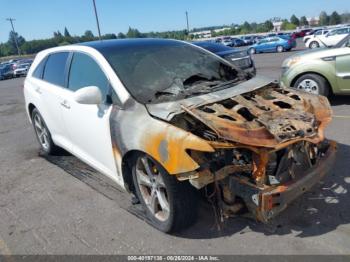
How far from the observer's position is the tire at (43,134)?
5507 mm

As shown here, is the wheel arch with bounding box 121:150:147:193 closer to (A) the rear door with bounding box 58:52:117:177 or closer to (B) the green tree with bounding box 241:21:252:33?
(A) the rear door with bounding box 58:52:117:177

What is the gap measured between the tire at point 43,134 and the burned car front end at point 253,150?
2.95 m

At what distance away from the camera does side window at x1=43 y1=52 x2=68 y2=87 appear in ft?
15.2

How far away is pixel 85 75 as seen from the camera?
4.05 meters

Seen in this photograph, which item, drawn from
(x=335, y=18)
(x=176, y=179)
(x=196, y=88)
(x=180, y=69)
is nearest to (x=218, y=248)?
(x=176, y=179)

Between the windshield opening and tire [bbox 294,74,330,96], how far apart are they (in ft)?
11.6

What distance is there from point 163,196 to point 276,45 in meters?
30.7

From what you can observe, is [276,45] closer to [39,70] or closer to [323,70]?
[323,70]

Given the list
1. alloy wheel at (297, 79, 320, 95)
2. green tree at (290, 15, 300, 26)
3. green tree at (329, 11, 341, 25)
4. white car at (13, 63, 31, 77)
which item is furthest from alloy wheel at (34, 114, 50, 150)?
green tree at (290, 15, 300, 26)

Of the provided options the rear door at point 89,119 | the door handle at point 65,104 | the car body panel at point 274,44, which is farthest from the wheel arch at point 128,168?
the car body panel at point 274,44

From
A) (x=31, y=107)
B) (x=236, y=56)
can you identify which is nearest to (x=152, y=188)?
(x=31, y=107)

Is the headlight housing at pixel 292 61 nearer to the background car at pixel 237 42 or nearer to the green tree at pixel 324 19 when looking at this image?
the background car at pixel 237 42

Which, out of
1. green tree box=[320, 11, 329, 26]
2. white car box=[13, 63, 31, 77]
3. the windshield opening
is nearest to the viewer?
the windshield opening

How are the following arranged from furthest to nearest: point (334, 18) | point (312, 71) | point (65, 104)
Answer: point (334, 18) → point (312, 71) → point (65, 104)
